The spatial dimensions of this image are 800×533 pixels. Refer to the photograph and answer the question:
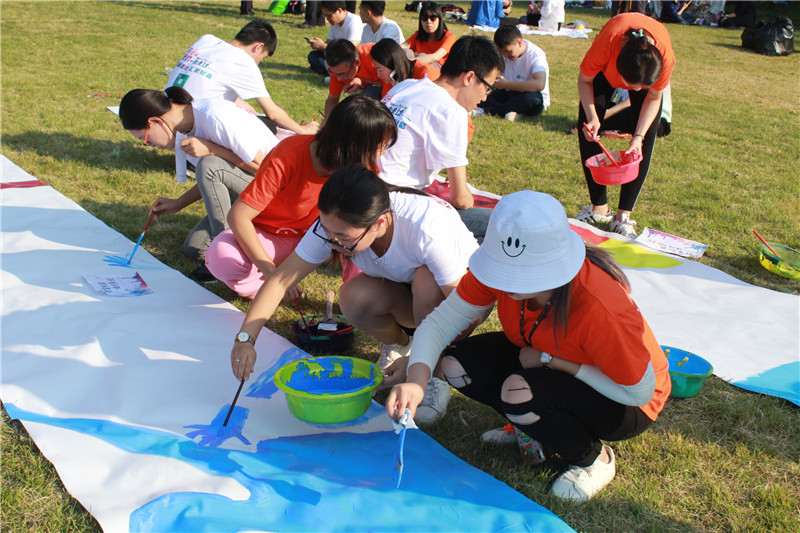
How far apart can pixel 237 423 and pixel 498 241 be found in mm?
1058

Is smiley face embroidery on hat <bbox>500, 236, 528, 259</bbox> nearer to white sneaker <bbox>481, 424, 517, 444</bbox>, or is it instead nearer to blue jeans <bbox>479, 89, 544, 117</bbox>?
white sneaker <bbox>481, 424, 517, 444</bbox>

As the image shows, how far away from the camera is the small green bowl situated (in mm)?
3203

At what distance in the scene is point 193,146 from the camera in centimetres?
294

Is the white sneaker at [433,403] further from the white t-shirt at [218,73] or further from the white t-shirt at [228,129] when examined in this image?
the white t-shirt at [218,73]

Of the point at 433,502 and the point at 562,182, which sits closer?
the point at 433,502

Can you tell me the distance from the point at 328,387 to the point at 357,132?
0.87 metres

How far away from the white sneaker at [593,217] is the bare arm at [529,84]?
8.02 feet

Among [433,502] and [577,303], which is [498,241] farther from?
[433,502]

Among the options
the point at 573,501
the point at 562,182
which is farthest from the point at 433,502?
the point at 562,182

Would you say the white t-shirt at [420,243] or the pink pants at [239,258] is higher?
the white t-shirt at [420,243]

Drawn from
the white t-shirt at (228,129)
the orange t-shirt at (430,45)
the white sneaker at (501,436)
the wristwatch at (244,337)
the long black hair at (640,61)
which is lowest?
the white sneaker at (501,436)

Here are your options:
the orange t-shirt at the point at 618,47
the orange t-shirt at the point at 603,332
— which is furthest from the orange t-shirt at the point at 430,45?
the orange t-shirt at the point at 603,332

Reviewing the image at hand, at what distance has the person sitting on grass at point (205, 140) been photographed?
3000 millimetres

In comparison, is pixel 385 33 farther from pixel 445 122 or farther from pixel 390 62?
pixel 445 122
